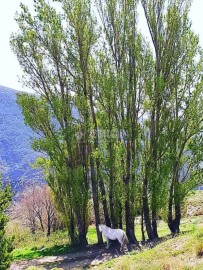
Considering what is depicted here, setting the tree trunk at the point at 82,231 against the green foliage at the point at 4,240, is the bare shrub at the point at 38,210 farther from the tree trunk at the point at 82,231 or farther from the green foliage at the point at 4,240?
the green foliage at the point at 4,240

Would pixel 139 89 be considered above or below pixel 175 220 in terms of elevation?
above

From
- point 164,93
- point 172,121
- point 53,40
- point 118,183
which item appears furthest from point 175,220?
point 53,40

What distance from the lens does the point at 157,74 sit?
16891mm

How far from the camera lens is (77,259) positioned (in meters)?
15.6

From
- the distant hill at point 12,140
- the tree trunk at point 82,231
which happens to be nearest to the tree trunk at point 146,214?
the tree trunk at point 82,231

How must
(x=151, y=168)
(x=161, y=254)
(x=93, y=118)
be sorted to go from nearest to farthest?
(x=161, y=254)
(x=151, y=168)
(x=93, y=118)

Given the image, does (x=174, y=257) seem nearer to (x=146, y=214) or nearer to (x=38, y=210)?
(x=146, y=214)

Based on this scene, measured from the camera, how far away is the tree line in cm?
1667

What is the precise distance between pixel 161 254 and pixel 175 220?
725 cm

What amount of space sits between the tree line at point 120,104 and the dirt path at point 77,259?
1.31 meters

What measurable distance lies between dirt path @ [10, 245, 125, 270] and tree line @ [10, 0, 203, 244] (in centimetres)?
131

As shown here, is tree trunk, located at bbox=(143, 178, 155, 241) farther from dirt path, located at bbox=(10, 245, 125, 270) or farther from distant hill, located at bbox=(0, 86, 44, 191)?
distant hill, located at bbox=(0, 86, 44, 191)

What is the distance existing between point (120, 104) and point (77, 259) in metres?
7.07

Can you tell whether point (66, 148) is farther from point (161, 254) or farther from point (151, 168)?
point (161, 254)
